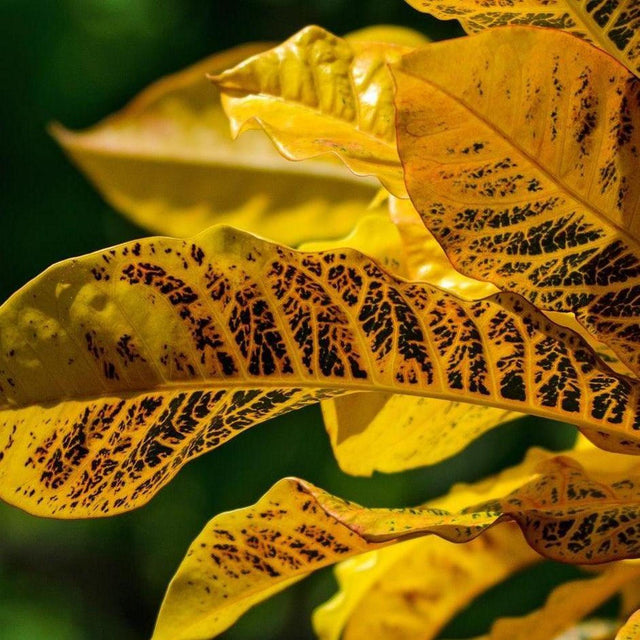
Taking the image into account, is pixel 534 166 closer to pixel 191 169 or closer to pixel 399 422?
pixel 399 422

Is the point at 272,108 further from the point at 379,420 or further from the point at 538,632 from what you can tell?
the point at 538,632

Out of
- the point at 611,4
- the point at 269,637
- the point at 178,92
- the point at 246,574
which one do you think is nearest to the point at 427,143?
the point at 611,4

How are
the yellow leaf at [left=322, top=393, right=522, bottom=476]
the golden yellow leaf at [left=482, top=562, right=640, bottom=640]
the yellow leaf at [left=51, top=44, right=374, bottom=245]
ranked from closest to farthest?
the yellow leaf at [left=322, top=393, right=522, bottom=476]
the golden yellow leaf at [left=482, top=562, right=640, bottom=640]
the yellow leaf at [left=51, top=44, right=374, bottom=245]

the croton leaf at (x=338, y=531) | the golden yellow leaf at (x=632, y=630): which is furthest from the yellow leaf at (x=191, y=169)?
the golden yellow leaf at (x=632, y=630)

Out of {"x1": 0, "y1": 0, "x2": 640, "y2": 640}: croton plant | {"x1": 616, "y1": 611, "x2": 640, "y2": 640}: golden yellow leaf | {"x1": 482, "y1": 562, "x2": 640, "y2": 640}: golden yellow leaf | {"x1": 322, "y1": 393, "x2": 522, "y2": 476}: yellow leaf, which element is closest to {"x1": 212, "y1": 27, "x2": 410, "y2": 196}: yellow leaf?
{"x1": 0, "y1": 0, "x2": 640, "y2": 640}: croton plant

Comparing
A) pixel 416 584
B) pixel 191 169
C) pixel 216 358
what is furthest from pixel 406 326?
pixel 191 169

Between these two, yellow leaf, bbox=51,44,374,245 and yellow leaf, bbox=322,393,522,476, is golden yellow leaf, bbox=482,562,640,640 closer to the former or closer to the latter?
yellow leaf, bbox=322,393,522,476
